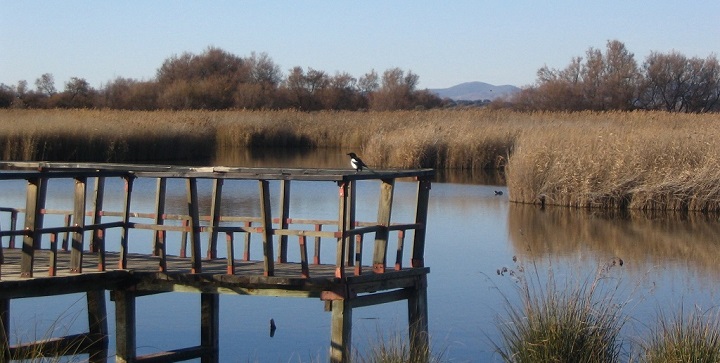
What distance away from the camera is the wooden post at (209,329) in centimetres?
1039

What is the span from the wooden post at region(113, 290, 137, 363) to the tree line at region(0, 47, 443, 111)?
42.7 meters

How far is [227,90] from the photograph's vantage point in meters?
58.8

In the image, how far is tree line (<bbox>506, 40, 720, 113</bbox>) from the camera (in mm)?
60719

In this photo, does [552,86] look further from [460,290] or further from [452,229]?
[460,290]

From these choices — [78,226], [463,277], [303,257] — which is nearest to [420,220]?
[303,257]

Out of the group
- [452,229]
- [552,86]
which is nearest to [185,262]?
[452,229]

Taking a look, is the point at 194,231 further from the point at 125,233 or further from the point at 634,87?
the point at 634,87

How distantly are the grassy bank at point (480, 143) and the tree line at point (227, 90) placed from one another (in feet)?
38.5

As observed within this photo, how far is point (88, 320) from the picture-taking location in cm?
1086

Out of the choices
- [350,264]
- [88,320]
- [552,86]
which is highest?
[552,86]

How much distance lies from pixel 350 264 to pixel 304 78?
57.8 m

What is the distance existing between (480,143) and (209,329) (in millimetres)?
21166

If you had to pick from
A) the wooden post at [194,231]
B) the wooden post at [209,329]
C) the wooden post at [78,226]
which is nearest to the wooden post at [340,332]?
the wooden post at [194,231]

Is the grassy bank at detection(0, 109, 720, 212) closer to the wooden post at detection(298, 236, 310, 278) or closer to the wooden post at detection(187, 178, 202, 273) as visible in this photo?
the wooden post at detection(298, 236, 310, 278)
